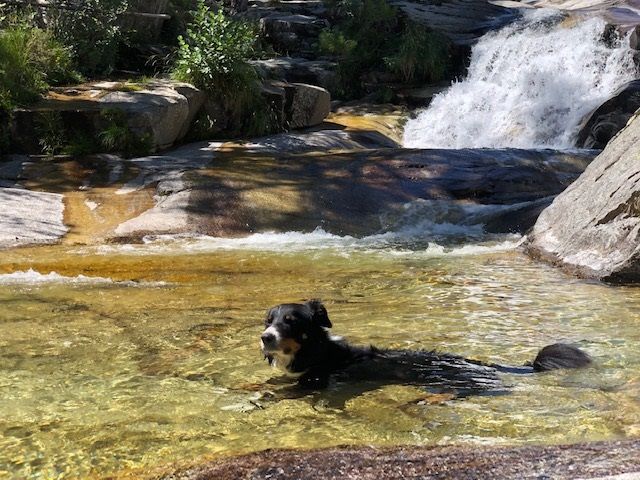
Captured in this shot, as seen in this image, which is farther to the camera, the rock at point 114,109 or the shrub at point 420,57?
the shrub at point 420,57

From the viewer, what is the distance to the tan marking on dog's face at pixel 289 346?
4.24 metres

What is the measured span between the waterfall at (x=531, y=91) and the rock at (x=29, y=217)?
996 cm

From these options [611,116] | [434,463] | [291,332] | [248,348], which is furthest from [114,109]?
[434,463]

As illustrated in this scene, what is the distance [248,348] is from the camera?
16.6 ft

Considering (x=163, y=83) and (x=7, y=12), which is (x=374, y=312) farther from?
(x=7, y=12)

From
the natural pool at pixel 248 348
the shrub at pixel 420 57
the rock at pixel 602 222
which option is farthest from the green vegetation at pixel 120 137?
the shrub at pixel 420 57

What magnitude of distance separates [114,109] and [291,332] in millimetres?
10432

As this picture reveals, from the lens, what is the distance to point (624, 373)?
165 inches

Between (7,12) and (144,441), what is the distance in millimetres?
16037

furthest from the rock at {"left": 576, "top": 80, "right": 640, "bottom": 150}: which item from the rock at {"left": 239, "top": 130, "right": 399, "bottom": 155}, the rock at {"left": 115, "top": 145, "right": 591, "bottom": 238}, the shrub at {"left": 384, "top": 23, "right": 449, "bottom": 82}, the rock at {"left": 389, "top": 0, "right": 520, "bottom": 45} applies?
the rock at {"left": 389, "top": 0, "right": 520, "bottom": 45}

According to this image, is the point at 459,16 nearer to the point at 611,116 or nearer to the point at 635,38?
the point at 635,38

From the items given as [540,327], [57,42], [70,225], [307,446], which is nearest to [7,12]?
[57,42]

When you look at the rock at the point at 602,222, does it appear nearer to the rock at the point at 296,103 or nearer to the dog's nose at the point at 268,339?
the dog's nose at the point at 268,339

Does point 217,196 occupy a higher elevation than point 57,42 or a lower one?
lower
